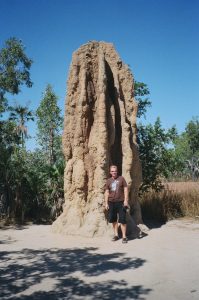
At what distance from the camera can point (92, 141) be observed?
33.0 ft

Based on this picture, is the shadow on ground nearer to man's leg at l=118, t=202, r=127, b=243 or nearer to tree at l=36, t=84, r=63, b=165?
man's leg at l=118, t=202, r=127, b=243

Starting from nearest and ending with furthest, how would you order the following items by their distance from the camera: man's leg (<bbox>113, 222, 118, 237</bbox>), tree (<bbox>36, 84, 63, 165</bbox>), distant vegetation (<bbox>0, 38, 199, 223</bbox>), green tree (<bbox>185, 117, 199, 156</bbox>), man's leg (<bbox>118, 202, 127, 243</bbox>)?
man's leg (<bbox>118, 202, 127, 243</bbox>), man's leg (<bbox>113, 222, 118, 237</bbox>), distant vegetation (<bbox>0, 38, 199, 223</bbox>), tree (<bbox>36, 84, 63, 165</bbox>), green tree (<bbox>185, 117, 199, 156</bbox>)

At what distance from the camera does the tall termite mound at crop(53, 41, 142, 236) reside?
9578mm

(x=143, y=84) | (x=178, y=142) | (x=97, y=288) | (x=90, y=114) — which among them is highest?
(x=178, y=142)

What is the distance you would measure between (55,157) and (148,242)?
20240 millimetres

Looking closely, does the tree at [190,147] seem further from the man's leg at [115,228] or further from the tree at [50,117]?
the man's leg at [115,228]

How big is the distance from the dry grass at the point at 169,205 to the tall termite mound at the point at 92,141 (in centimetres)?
258

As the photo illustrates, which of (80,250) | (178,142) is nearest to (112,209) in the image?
(80,250)

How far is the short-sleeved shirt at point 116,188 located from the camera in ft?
29.1

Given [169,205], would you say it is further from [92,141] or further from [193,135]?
[193,135]

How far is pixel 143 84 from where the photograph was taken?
565 inches

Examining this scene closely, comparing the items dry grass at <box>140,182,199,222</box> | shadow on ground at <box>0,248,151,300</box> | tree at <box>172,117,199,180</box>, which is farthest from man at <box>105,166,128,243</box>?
tree at <box>172,117,199,180</box>

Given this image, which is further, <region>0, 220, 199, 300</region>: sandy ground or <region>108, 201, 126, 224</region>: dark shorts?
<region>108, 201, 126, 224</region>: dark shorts

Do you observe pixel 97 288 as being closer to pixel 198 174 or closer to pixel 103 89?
pixel 103 89
